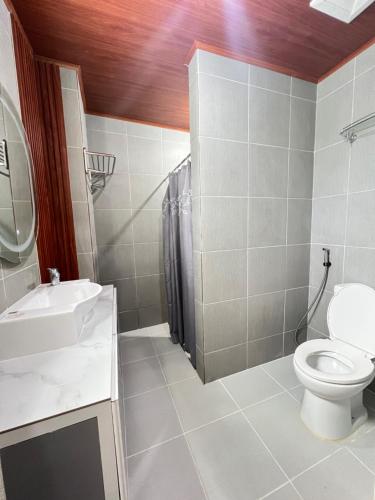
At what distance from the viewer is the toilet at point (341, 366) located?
1096mm

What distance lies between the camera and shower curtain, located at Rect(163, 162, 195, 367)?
1713mm

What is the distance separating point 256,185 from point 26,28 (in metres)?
1.69

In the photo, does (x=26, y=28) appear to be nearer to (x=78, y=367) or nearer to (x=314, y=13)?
(x=314, y=13)

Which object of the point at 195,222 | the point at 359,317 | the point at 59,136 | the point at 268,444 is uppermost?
the point at 59,136

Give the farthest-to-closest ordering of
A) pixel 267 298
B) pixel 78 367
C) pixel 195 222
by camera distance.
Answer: pixel 267 298 → pixel 195 222 → pixel 78 367

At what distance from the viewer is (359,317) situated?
4.43ft

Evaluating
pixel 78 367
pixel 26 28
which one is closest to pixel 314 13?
pixel 26 28

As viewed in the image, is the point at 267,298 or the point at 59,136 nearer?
the point at 59,136

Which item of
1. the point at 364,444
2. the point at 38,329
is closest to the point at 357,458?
the point at 364,444

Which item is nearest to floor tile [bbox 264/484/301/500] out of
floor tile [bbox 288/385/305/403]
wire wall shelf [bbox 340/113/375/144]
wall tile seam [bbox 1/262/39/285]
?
floor tile [bbox 288/385/305/403]

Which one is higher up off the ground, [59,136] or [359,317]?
[59,136]

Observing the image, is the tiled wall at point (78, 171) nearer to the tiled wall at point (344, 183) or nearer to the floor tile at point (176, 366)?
the floor tile at point (176, 366)

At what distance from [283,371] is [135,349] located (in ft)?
4.52

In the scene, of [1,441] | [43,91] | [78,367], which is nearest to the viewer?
[1,441]
